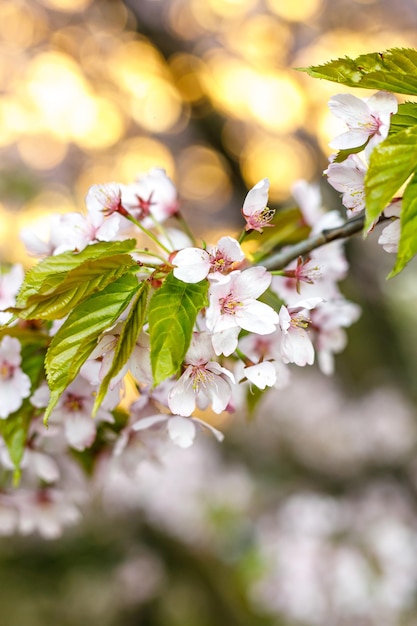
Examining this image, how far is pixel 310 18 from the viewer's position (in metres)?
4.87

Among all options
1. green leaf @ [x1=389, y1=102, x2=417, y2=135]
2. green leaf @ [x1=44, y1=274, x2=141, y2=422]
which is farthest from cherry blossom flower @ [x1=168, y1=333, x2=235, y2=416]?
green leaf @ [x1=389, y1=102, x2=417, y2=135]

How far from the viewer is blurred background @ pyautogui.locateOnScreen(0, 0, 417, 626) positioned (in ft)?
10.8

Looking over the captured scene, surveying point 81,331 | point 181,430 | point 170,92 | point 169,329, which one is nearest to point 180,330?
point 169,329

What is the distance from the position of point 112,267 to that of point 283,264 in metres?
0.32

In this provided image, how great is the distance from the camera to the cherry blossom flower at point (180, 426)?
3.06 ft

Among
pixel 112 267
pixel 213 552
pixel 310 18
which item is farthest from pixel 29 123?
pixel 112 267

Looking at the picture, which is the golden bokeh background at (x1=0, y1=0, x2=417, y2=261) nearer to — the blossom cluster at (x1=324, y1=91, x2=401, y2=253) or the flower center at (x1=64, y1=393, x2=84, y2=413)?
the flower center at (x1=64, y1=393, x2=84, y2=413)

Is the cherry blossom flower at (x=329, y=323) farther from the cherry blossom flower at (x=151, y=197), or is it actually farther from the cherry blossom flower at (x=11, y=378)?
the cherry blossom flower at (x=11, y=378)

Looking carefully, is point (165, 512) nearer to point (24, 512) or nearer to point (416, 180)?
point (24, 512)

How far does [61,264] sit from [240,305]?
9.2 inches

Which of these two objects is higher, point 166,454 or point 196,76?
point 166,454

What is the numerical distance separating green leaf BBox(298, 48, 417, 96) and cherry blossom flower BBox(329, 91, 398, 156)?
0.02 metres

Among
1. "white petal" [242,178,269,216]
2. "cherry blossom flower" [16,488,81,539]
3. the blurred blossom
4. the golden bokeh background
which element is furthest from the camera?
the golden bokeh background

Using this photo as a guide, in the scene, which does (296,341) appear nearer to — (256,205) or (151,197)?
(256,205)
